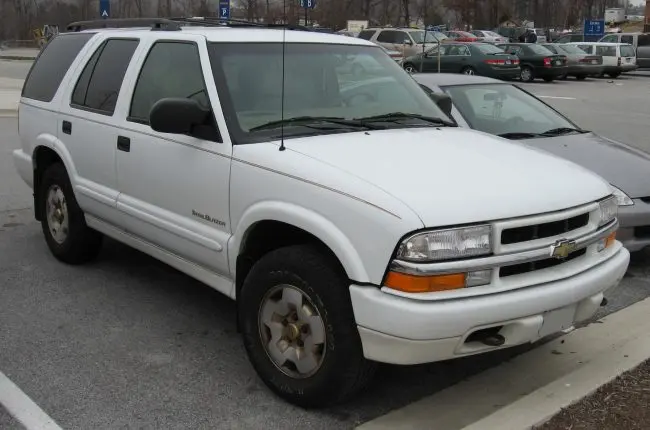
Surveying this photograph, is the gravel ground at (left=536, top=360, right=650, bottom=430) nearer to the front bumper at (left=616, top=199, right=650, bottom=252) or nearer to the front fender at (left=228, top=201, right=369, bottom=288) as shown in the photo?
the front fender at (left=228, top=201, right=369, bottom=288)

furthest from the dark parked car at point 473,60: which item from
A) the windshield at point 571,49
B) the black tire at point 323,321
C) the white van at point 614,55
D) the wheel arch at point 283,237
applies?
the black tire at point 323,321

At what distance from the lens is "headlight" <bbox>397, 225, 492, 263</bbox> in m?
3.00

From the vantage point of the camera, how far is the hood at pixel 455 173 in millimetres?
3104

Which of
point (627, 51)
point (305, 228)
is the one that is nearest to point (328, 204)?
point (305, 228)

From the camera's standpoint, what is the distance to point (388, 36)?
3011 centimetres

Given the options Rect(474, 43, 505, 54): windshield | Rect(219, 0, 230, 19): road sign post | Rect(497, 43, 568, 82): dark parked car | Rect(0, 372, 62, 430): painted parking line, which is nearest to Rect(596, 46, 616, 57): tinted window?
Rect(497, 43, 568, 82): dark parked car

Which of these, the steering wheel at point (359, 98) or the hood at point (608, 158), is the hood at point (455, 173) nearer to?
the steering wheel at point (359, 98)

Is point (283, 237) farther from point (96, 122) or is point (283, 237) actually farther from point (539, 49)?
point (539, 49)

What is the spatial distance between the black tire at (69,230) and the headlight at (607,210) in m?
3.59

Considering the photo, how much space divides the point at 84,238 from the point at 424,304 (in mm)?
3326

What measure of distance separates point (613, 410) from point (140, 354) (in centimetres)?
249

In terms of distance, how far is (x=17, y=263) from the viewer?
18.9 ft

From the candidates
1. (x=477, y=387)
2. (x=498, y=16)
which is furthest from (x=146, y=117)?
(x=498, y=16)

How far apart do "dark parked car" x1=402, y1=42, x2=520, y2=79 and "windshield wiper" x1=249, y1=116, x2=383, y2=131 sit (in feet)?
72.0
